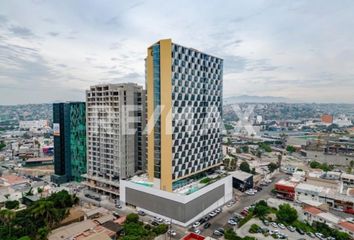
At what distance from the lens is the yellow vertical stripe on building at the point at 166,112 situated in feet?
68.4

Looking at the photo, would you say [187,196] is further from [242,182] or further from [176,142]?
[242,182]

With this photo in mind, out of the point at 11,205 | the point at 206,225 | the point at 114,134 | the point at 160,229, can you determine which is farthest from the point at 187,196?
the point at 11,205

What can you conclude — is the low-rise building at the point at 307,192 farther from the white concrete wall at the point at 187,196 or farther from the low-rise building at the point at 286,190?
the white concrete wall at the point at 187,196

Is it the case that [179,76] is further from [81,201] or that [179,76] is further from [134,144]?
[81,201]

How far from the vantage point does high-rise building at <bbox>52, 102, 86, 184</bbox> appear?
32406mm

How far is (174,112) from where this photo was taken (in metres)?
21.4

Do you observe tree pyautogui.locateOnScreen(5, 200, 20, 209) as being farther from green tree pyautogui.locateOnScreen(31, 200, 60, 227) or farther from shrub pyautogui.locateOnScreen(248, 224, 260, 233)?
shrub pyautogui.locateOnScreen(248, 224, 260, 233)

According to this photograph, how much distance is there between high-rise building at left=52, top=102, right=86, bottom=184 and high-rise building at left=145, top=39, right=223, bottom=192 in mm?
13624

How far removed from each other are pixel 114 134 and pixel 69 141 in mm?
9473

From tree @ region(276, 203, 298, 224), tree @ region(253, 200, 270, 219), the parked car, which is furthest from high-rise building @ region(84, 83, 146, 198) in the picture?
tree @ region(276, 203, 298, 224)

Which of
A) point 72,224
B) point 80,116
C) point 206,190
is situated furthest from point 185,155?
point 80,116

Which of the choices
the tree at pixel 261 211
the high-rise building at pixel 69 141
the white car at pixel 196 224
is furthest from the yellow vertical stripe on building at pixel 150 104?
the high-rise building at pixel 69 141

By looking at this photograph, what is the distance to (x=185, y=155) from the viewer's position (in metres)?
22.7

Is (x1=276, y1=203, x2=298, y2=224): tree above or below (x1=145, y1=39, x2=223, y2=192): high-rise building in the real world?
below
